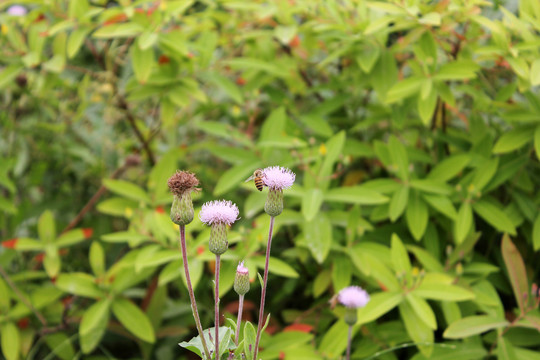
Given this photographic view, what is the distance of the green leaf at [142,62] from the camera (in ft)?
5.55

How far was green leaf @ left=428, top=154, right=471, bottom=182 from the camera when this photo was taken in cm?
159

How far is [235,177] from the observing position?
1.70 m

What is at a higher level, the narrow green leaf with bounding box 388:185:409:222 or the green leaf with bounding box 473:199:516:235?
the narrow green leaf with bounding box 388:185:409:222

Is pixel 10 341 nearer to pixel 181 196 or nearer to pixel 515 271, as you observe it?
pixel 181 196

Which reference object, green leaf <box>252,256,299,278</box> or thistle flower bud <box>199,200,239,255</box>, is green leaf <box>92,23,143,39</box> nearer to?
green leaf <box>252,256,299,278</box>

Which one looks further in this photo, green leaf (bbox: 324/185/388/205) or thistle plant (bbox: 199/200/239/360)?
green leaf (bbox: 324/185/388/205)

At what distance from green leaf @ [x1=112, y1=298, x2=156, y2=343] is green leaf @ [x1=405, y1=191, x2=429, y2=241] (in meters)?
0.82

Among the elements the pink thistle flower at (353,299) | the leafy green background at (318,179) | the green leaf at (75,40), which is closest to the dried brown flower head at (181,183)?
→ the pink thistle flower at (353,299)

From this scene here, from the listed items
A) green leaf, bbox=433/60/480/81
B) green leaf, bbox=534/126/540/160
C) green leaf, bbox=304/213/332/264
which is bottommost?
green leaf, bbox=304/213/332/264

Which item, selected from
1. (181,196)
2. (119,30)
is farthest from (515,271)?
(119,30)

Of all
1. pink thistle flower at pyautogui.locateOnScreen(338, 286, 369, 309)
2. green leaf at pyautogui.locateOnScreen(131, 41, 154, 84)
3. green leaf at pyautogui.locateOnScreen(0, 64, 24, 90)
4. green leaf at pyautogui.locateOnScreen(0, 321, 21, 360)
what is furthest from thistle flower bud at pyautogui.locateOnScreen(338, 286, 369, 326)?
green leaf at pyautogui.locateOnScreen(0, 64, 24, 90)

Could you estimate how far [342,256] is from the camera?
1620 mm

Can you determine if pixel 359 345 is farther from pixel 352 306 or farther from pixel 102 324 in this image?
pixel 102 324

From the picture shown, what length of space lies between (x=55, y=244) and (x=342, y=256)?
957mm
